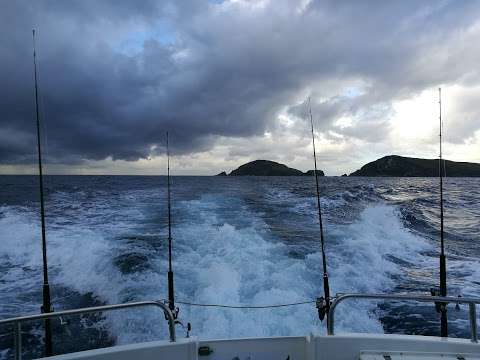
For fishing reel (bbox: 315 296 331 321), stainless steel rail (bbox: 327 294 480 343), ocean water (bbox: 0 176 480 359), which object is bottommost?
ocean water (bbox: 0 176 480 359)

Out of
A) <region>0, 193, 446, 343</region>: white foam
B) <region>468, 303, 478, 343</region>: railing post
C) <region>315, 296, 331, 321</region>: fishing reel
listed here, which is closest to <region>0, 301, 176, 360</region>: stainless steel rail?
<region>315, 296, 331, 321</region>: fishing reel

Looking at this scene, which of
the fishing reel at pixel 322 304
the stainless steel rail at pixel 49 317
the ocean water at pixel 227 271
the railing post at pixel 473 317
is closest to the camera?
the stainless steel rail at pixel 49 317

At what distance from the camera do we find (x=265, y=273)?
31.7 feet

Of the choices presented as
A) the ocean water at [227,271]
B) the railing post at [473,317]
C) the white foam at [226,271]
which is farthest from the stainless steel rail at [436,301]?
the white foam at [226,271]

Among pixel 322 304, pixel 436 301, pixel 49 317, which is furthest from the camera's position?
pixel 322 304

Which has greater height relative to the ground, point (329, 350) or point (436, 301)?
point (436, 301)

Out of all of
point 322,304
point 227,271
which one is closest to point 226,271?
point 227,271

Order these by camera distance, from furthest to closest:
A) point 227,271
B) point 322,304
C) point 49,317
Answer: point 227,271 < point 322,304 < point 49,317

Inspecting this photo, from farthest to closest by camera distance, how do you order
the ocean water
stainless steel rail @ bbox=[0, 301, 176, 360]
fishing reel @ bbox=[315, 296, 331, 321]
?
the ocean water
fishing reel @ bbox=[315, 296, 331, 321]
stainless steel rail @ bbox=[0, 301, 176, 360]

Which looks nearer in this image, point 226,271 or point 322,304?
point 322,304

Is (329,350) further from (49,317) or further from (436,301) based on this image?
(49,317)

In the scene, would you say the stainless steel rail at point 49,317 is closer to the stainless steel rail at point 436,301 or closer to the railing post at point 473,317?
the stainless steel rail at point 436,301

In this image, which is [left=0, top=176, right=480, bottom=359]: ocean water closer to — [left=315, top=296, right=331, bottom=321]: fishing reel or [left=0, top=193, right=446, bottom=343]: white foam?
[left=0, top=193, right=446, bottom=343]: white foam

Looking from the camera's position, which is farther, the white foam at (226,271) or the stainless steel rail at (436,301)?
the white foam at (226,271)
